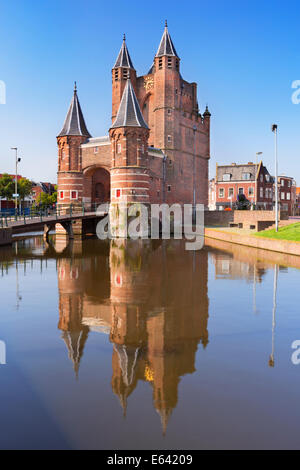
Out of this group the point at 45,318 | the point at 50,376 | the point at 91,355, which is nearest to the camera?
the point at 50,376

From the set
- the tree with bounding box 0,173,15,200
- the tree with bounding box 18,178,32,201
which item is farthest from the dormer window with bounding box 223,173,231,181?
the tree with bounding box 0,173,15,200

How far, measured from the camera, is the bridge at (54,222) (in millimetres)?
27844

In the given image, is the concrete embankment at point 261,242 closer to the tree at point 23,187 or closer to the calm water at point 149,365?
the calm water at point 149,365

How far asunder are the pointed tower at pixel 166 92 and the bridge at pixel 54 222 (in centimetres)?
1465

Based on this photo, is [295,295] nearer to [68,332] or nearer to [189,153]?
[68,332]

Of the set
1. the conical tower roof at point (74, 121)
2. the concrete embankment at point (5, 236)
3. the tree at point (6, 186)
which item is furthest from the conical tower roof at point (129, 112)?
the tree at point (6, 186)

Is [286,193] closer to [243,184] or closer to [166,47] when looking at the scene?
[243,184]

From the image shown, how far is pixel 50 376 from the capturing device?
623 cm

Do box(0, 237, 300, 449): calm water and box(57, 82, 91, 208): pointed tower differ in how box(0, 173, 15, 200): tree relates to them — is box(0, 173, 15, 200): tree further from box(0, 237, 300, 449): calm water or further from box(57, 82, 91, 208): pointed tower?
box(0, 237, 300, 449): calm water

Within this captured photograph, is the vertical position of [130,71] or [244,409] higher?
[130,71]

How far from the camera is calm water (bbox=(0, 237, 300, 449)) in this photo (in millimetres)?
4707

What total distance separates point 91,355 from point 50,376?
3.55ft
